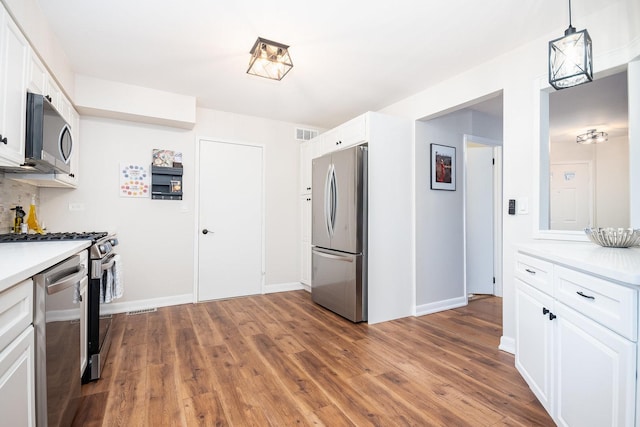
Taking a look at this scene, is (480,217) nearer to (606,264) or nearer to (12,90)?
(606,264)

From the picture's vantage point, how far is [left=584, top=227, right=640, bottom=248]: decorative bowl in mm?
1593

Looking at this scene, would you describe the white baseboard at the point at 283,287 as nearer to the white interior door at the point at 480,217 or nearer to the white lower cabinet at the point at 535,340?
the white interior door at the point at 480,217

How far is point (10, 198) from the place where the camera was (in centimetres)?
258

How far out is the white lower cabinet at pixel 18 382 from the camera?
0.91 metres

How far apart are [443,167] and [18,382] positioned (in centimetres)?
376

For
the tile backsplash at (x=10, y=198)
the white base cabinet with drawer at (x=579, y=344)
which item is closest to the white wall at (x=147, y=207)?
the tile backsplash at (x=10, y=198)

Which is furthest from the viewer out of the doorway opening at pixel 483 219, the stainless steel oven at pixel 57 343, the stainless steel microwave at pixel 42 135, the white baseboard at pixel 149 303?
the doorway opening at pixel 483 219

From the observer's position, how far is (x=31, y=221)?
274 centimetres

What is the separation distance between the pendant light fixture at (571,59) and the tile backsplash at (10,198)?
3.89 meters

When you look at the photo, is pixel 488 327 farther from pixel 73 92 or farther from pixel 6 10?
pixel 73 92

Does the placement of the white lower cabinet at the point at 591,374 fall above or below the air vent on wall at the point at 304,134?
below

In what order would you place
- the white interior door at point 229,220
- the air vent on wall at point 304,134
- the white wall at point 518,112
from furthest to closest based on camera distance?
the air vent on wall at point 304,134 → the white interior door at point 229,220 → the white wall at point 518,112

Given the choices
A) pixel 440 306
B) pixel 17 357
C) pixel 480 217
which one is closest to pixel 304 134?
pixel 480 217

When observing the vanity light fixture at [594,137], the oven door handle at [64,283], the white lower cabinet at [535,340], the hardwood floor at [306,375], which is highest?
the vanity light fixture at [594,137]
